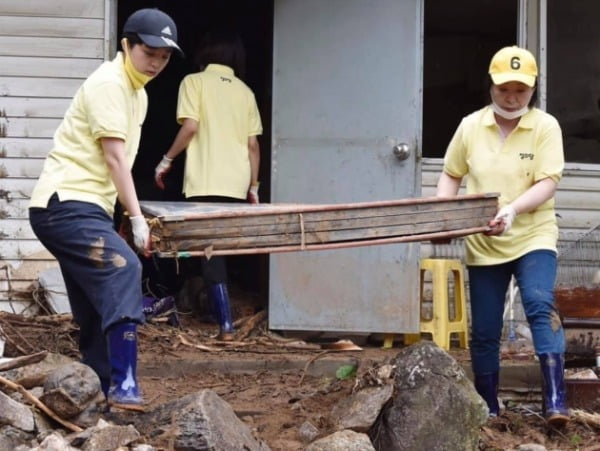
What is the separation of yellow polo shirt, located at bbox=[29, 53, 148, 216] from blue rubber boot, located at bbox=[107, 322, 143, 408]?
52 cm

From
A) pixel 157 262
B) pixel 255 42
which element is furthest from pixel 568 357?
pixel 255 42

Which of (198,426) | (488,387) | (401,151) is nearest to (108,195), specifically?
(198,426)

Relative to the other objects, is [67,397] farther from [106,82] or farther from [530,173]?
[530,173]

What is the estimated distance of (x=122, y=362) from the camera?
4246 mm

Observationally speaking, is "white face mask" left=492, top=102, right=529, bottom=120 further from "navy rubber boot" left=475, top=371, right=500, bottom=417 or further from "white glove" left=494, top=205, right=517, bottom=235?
"navy rubber boot" left=475, top=371, right=500, bottom=417

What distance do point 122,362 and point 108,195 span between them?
27.0 inches

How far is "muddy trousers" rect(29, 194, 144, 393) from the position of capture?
4.22 meters

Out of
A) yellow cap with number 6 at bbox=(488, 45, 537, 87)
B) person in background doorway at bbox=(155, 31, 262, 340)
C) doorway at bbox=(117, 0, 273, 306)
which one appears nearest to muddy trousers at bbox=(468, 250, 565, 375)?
yellow cap with number 6 at bbox=(488, 45, 537, 87)

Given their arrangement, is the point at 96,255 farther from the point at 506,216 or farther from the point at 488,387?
the point at 488,387

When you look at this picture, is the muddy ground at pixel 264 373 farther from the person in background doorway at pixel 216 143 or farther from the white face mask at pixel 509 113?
the white face mask at pixel 509 113

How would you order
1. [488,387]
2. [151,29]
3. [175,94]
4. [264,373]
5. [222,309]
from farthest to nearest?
[175,94] < [222,309] < [264,373] < [488,387] < [151,29]

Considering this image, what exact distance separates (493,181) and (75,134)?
190 centimetres

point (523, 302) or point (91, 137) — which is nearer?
Result: point (91, 137)

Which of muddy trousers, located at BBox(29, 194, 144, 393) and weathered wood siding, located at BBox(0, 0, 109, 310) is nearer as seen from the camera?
muddy trousers, located at BBox(29, 194, 144, 393)
